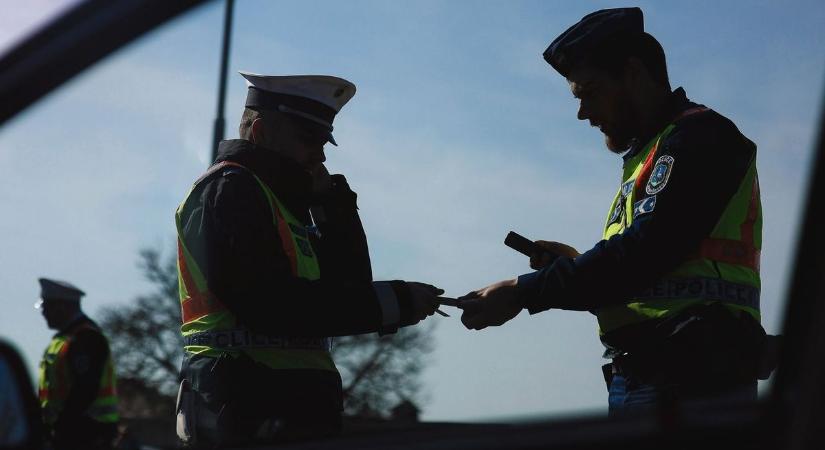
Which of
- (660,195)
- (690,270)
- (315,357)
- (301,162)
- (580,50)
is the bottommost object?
(315,357)

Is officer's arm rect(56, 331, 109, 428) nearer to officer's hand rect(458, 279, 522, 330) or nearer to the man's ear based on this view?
officer's hand rect(458, 279, 522, 330)

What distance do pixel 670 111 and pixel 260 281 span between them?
1.45 m

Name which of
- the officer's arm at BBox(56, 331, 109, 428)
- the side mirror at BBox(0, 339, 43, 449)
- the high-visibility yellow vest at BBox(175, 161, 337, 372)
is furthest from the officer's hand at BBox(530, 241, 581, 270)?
the side mirror at BBox(0, 339, 43, 449)

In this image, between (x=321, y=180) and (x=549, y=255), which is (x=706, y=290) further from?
(x=321, y=180)

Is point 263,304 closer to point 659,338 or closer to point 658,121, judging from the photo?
point 659,338

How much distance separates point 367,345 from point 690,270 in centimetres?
1538

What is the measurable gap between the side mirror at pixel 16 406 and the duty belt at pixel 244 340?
1.78 m

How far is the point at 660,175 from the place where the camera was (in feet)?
11.3

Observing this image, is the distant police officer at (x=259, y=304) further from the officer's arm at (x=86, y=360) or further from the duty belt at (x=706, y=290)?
the officer's arm at (x=86, y=360)

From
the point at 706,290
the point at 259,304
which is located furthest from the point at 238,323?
the point at 706,290

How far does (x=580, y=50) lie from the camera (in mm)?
3799

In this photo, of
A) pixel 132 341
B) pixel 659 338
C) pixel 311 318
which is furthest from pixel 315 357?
pixel 132 341

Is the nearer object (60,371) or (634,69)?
(634,69)

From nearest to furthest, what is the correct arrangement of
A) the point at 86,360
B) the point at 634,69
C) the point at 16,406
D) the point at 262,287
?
1. the point at 16,406
2. the point at 262,287
3. the point at 634,69
4. the point at 86,360
